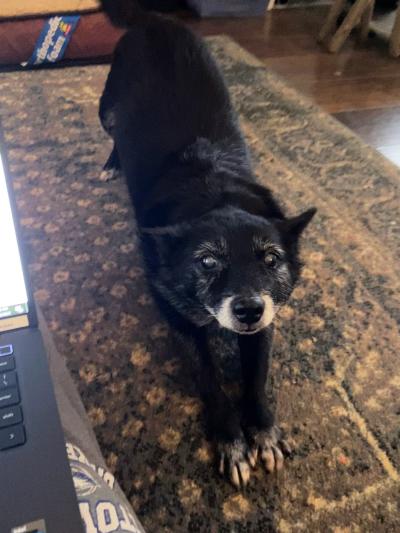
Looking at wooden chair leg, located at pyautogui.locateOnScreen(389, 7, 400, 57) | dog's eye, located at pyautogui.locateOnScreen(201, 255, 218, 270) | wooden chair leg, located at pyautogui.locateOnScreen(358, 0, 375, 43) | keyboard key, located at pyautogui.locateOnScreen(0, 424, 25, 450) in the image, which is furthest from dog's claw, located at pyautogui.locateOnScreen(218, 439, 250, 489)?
wooden chair leg, located at pyautogui.locateOnScreen(358, 0, 375, 43)

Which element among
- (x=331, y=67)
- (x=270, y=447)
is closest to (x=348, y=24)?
(x=331, y=67)

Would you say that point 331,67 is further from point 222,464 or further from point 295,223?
point 222,464

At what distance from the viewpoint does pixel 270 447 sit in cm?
98

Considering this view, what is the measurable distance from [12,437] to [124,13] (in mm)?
1658

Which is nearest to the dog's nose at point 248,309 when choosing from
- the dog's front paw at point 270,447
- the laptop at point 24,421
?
the dog's front paw at point 270,447

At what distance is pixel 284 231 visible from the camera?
1.02 m

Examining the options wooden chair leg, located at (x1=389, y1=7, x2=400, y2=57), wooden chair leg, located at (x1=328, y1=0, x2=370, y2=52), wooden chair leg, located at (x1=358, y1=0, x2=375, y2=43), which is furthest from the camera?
wooden chair leg, located at (x1=358, y1=0, x2=375, y2=43)

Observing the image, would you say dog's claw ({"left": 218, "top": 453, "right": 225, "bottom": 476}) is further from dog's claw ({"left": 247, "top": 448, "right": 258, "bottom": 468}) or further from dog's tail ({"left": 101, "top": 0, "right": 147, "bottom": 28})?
dog's tail ({"left": 101, "top": 0, "right": 147, "bottom": 28})

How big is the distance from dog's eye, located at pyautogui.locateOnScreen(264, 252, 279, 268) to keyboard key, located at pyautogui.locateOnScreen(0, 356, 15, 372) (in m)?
0.51

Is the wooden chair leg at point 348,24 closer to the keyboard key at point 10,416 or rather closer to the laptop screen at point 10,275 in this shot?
the laptop screen at point 10,275

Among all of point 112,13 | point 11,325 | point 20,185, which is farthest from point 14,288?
point 112,13

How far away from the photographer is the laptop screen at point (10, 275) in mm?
692

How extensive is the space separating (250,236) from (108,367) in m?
0.49

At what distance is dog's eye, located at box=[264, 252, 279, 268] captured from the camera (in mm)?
961
